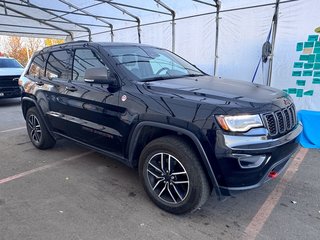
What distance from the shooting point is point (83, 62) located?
3.59 meters

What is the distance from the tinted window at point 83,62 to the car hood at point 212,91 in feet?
2.82

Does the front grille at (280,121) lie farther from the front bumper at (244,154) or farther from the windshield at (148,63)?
the windshield at (148,63)

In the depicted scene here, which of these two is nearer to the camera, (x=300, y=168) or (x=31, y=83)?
(x=300, y=168)

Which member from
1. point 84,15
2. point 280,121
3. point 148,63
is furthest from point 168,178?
point 84,15

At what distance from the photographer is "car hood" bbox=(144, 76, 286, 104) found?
2.48 meters

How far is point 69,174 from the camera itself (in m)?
3.75

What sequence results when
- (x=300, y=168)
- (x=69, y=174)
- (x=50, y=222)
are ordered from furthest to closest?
(x=300, y=168), (x=69, y=174), (x=50, y=222)

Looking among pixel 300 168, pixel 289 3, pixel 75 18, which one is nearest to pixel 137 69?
pixel 300 168

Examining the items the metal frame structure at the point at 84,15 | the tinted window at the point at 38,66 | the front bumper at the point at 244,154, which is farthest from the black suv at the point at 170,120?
the metal frame structure at the point at 84,15

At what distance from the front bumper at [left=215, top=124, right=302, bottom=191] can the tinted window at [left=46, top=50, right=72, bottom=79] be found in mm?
2535

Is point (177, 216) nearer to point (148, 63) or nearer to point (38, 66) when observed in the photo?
point (148, 63)

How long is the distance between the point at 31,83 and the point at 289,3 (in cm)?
553

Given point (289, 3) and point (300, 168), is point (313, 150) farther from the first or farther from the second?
point (289, 3)

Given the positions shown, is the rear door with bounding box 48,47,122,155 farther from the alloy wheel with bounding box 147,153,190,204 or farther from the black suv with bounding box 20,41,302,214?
the alloy wheel with bounding box 147,153,190,204
